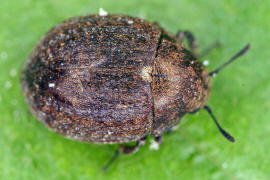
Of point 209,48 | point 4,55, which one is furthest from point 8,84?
point 209,48

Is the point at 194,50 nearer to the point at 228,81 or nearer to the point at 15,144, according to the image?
the point at 228,81

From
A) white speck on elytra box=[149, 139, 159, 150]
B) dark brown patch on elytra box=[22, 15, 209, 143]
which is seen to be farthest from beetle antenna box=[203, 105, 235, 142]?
white speck on elytra box=[149, 139, 159, 150]

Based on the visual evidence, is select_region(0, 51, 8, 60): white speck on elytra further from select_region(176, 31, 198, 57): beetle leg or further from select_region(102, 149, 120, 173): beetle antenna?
select_region(176, 31, 198, 57): beetle leg

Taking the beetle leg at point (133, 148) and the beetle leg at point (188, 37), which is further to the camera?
the beetle leg at point (188, 37)

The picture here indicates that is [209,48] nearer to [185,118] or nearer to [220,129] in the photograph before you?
[185,118]

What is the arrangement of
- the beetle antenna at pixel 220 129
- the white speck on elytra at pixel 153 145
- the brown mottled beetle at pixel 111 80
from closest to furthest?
the brown mottled beetle at pixel 111 80 < the beetle antenna at pixel 220 129 < the white speck on elytra at pixel 153 145

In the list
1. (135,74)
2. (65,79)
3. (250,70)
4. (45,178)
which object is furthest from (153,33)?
(45,178)

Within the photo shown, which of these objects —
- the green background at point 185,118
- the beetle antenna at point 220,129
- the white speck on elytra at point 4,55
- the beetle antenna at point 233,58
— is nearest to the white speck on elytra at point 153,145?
the green background at point 185,118

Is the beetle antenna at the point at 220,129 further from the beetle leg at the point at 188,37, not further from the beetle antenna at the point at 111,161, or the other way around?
the beetle antenna at the point at 111,161
